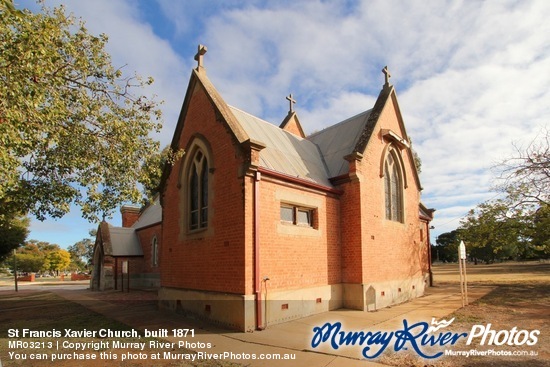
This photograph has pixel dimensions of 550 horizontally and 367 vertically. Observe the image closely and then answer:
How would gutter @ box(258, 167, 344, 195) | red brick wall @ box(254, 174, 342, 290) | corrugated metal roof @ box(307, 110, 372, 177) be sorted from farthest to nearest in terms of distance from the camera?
corrugated metal roof @ box(307, 110, 372, 177)
gutter @ box(258, 167, 344, 195)
red brick wall @ box(254, 174, 342, 290)

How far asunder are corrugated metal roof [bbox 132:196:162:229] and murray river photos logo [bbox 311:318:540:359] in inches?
763

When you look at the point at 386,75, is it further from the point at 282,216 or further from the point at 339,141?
the point at 282,216

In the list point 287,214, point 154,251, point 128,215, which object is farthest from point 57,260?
point 287,214

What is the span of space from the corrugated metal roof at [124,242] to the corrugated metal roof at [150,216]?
3.10 ft

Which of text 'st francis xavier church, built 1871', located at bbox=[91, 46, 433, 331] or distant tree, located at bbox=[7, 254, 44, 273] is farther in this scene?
distant tree, located at bbox=[7, 254, 44, 273]

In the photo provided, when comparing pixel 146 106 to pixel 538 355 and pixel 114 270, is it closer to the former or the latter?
pixel 538 355

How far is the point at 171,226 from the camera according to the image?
1485cm

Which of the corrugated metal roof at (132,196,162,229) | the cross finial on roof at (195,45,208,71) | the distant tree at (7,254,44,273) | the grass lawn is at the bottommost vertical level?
the distant tree at (7,254,44,273)

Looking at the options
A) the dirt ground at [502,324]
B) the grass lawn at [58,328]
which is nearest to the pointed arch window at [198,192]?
the grass lawn at [58,328]

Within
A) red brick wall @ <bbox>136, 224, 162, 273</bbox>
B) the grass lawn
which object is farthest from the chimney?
the grass lawn

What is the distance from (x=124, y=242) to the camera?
90.7 feet

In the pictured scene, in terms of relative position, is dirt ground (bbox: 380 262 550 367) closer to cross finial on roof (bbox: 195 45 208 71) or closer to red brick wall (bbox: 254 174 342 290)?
red brick wall (bbox: 254 174 342 290)

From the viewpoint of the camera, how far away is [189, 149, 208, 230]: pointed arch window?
13.0 meters

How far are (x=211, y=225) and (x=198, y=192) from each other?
1848mm
